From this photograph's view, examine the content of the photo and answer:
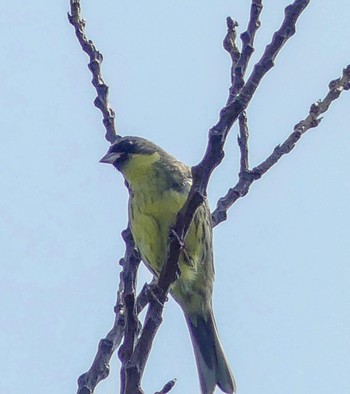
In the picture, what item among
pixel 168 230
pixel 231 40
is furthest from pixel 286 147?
pixel 168 230

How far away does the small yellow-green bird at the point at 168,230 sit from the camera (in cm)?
509

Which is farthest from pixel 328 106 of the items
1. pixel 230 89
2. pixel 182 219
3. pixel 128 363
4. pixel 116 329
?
pixel 128 363

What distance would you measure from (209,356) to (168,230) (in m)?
0.88

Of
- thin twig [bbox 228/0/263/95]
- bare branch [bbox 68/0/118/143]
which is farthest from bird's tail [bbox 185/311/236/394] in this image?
thin twig [bbox 228/0/263/95]

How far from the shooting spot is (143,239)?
5160 mm

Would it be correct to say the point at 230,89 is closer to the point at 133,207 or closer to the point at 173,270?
the point at 173,270

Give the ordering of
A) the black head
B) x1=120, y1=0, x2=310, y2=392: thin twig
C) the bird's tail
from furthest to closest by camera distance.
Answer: the black head → the bird's tail → x1=120, y1=0, x2=310, y2=392: thin twig

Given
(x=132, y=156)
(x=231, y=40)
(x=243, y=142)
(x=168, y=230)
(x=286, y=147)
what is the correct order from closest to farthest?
(x=286, y=147)
(x=243, y=142)
(x=231, y=40)
(x=168, y=230)
(x=132, y=156)

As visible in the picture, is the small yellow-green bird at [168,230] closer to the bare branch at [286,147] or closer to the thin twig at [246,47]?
the bare branch at [286,147]

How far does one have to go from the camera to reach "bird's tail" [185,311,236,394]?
16.5ft

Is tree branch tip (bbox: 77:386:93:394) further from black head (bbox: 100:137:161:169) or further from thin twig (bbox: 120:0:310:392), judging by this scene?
black head (bbox: 100:137:161:169)

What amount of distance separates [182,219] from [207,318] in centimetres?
250

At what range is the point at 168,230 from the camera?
4.96 meters

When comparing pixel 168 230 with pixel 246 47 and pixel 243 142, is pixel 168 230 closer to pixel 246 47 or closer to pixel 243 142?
pixel 243 142
